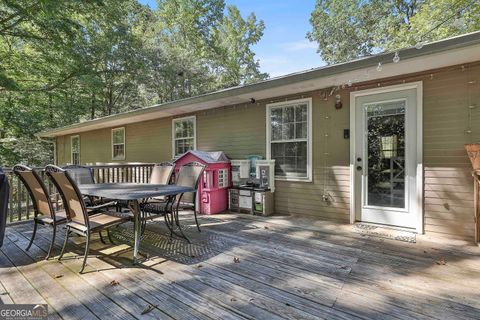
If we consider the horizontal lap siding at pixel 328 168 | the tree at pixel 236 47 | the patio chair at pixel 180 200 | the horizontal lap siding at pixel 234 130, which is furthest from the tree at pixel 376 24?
the patio chair at pixel 180 200

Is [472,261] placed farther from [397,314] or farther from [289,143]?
[289,143]

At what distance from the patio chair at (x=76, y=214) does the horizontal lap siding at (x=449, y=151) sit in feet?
13.2

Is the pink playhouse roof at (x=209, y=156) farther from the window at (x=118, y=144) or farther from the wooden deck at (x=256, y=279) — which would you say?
the window at (x=118, y=144)

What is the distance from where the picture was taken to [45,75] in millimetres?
10031

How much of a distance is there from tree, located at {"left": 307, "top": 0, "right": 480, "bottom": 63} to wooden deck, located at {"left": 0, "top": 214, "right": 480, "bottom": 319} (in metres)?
10.4

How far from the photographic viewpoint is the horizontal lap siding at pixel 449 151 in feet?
10.9

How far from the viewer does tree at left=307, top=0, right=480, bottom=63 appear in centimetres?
973

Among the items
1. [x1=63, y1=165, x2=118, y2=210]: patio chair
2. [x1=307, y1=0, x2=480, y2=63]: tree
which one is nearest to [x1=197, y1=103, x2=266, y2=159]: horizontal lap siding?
[x1=63, y1=165, x2=118, y2=210]: patio chair

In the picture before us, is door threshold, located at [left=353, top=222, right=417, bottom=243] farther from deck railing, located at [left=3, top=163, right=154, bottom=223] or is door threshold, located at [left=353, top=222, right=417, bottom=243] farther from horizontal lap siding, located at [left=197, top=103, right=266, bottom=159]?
deck railing, located at [left=3, top=163, right=154, bottom=223]

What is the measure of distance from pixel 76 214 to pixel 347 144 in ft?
13.0

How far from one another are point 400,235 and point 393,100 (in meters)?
1.97

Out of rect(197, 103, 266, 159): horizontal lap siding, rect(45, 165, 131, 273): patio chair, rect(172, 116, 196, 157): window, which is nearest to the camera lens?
rect(45, 165, 131, 273): patio chair

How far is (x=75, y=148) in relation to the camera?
12000 millimetres

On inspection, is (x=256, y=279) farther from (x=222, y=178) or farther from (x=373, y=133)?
(x=222, y=178)
